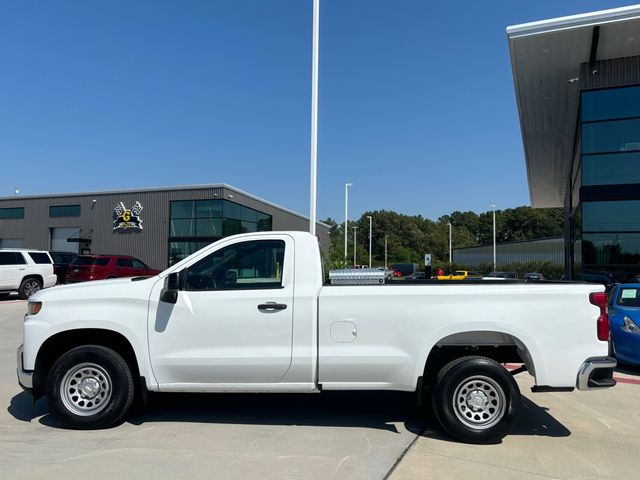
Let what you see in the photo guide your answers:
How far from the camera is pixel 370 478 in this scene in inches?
163

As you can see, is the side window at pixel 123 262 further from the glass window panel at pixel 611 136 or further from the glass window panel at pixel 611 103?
the glass window panel at pixel 611 103

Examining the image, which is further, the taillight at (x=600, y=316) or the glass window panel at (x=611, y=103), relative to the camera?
the glass window panel at (x=611, y=103)

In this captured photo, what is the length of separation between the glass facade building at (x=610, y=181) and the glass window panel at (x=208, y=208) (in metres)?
25.8

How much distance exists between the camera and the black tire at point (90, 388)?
17.3 ft

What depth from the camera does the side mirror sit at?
5121 mm

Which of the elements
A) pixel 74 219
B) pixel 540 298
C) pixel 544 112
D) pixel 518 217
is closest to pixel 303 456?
pixel 540 298

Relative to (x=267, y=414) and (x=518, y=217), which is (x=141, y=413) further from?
(x=518, y=217)

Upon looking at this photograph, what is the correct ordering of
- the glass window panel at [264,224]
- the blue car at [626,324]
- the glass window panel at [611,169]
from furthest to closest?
the glass window panel at [264,224]
the glass window panel at [611,169]
the blue car at [626,324]

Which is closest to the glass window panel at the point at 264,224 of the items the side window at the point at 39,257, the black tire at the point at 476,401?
the side window at the point at 39,257

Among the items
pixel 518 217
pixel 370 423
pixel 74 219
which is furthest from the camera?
pixel 518 217

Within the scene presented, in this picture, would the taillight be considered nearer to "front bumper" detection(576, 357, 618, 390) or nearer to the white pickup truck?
the white pickup truck

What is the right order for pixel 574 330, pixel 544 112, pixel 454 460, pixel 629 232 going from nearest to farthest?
pixel 454 460, pixel 574 330, pixel 629 232, pixel 544 112

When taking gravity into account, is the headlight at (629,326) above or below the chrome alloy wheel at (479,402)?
above

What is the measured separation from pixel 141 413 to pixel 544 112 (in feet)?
68.6
